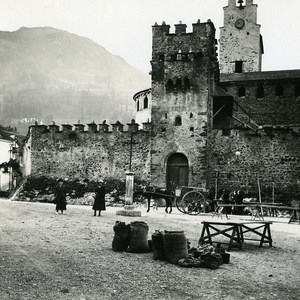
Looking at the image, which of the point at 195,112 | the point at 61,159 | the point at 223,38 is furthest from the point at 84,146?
the point at 223,38

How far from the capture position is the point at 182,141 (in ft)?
98.7

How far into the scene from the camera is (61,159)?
32.9 metres

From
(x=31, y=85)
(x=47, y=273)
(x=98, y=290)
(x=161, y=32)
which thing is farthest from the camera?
(x=31, y=85)

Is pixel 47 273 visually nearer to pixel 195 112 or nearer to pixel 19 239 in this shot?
pixel 19 239

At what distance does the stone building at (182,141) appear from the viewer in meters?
29.0

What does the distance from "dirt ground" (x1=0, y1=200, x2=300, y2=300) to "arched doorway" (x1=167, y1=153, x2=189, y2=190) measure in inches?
658

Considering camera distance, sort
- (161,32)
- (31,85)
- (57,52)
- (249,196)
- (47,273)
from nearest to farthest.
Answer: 1. (47,273)
2. (249,196)
3. (161,32)
4. (31,85)
5. (57,52)

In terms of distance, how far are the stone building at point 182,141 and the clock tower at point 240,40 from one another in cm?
1661

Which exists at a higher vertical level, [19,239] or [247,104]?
[247,104]

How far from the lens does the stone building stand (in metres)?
29.0

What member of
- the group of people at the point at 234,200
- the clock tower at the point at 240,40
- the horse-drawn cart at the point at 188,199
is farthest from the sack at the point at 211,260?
the clock tower at the point at 240,40

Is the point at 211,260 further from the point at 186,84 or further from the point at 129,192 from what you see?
the point at 186,84

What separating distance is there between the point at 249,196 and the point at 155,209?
5.94m

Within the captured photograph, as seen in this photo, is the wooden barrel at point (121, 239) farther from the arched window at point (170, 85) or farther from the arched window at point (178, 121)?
the arched window at point (170, 85)
